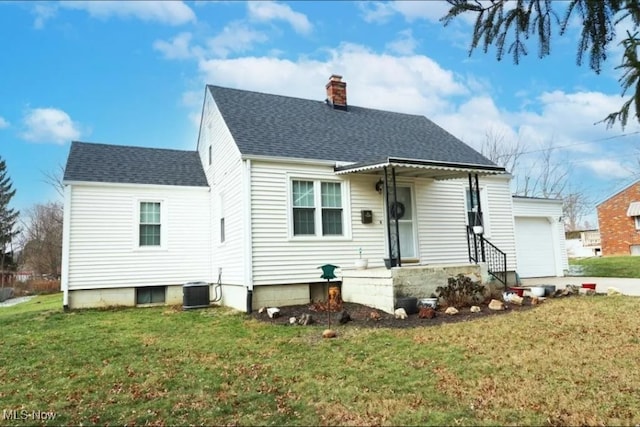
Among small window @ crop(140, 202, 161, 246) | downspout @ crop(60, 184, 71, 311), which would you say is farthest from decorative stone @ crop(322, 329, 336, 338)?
downspout @ crop(60, 184, 71, 311)

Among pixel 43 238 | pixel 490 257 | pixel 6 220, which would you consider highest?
pixel 6 220

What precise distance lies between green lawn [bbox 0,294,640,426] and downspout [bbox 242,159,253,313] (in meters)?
1.53

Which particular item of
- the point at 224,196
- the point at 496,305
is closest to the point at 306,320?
the point at 496,305

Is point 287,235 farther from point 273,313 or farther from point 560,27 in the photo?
point 560,27

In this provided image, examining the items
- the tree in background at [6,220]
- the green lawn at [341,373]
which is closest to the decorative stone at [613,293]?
the green lawn at [341,373]

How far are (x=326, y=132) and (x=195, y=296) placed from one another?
5.86 meters

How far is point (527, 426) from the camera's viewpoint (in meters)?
3.24

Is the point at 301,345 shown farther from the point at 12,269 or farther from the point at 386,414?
the point at 12,269

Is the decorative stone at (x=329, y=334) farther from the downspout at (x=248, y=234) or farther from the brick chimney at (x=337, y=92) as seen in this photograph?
the brick chimney at (x=337, y=92)

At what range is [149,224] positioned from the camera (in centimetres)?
1209

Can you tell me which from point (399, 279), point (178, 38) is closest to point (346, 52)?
point (178, 38)

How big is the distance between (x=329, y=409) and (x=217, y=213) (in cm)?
904

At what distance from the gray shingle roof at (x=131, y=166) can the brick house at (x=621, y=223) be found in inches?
1104

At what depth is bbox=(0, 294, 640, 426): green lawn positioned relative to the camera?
3623 mm
